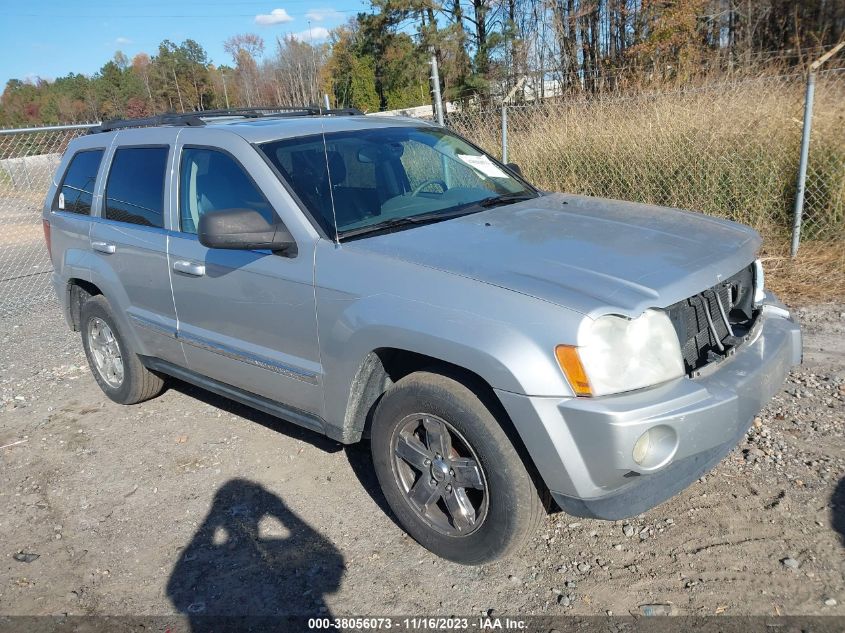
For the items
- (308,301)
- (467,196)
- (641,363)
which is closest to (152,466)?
(308,301)

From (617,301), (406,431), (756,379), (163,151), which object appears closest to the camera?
(617,301)

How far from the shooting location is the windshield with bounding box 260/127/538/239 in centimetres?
345

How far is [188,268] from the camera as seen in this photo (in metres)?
3.82

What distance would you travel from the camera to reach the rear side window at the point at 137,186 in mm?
4160

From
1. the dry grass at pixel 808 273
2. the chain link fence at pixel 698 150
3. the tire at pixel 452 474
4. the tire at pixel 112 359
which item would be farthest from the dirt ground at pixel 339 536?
the chain link fence at pixel 698 150

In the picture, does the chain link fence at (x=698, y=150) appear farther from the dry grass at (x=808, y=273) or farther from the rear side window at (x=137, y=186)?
the rear side window at (x=137, y=186)

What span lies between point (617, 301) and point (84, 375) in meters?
5.03

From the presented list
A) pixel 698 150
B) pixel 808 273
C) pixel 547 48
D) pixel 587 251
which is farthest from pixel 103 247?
pixel 547 48

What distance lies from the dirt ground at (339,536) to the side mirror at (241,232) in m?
1.38

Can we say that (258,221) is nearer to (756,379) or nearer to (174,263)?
(174,263)

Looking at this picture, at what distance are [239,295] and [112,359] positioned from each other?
6.84 ft

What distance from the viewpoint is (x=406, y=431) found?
3.06 m

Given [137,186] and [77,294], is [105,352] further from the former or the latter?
[137,186]

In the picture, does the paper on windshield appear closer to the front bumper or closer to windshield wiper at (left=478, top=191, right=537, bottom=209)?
windshield wiper at (left=478, top=191, right=537, bottom=209)
